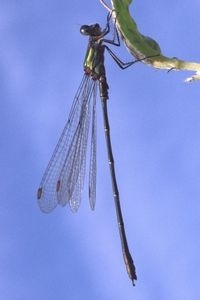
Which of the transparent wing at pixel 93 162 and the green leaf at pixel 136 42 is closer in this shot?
the green leaf at pixel 136 42

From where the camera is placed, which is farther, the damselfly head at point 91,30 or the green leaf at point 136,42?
the damselfly head at point 91,30

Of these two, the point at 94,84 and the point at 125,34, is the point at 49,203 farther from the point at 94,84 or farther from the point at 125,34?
the point at 125,34

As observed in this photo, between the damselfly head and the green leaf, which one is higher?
the damselfly head

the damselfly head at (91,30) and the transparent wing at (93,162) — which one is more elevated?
the damselfly head at (91,30)

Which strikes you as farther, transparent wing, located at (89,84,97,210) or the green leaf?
transparent wing, located at (89,84,97,210)

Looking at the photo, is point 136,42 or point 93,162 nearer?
point 136,42

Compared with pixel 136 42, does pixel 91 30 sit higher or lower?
higher

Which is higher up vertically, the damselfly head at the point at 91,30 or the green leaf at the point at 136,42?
the damselfly head at the point at 91,30

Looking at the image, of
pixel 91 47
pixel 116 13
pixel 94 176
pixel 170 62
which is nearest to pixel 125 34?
pixel 116 13
